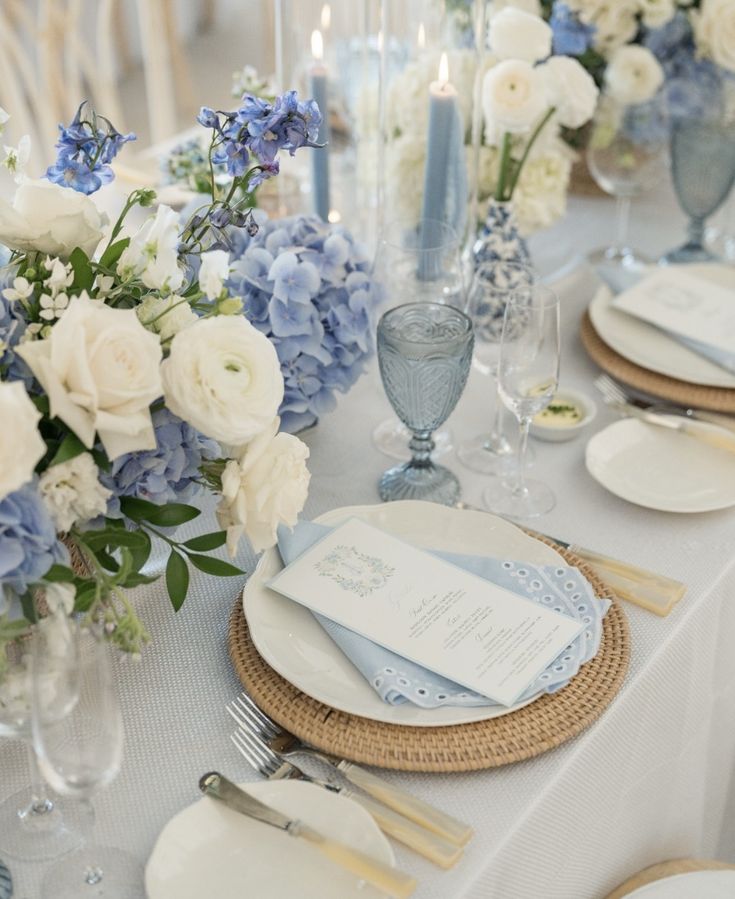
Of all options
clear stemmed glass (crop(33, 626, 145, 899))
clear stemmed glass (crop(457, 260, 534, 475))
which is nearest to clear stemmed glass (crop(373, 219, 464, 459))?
clear stemmed glass (crop(457, 260, 534, 475))

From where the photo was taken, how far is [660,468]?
123 centimetres

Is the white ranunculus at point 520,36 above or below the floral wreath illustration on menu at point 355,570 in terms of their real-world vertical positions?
above

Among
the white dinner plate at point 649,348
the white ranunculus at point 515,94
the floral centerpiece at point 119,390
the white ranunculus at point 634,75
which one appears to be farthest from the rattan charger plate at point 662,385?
the floral centerpiece at point 119,390

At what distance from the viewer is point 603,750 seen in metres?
0.90

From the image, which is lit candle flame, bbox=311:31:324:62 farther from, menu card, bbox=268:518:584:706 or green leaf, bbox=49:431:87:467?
green leaf, bbox=49:431:87:467

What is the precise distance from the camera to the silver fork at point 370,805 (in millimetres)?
773

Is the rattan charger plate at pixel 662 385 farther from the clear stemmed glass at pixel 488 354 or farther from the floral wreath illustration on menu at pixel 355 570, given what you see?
the floral wreath illustration on menu at pixel 355 570

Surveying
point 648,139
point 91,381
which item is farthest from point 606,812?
point 648,139

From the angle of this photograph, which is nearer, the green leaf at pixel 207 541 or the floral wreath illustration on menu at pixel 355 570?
the green leaf at pixel 207 541

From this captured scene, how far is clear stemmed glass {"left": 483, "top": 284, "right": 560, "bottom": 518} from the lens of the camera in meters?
1.10

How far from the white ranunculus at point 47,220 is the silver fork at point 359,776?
39cm

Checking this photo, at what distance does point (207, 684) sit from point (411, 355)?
390 millimetres

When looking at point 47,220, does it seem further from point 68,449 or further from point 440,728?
point 440,728

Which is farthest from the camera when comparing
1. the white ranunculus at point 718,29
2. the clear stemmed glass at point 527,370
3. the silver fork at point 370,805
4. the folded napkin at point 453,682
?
the white ranunculus at point 718,29
